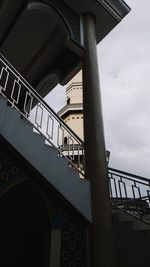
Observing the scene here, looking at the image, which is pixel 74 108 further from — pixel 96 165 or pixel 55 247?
pixel 55 247

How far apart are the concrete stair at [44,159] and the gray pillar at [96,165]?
0.57 ft

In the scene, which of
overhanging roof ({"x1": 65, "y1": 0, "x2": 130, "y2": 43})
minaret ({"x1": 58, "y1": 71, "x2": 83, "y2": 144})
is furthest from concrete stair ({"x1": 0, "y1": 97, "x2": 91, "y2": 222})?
minaret ({"x1": 58, "y1": 71, "x2": 83, "y2": 144})

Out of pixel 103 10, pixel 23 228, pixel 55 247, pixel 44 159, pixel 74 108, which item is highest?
pixel 74 108

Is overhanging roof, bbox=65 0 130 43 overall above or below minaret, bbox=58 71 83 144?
below

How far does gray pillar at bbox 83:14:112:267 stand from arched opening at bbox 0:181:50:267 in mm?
806

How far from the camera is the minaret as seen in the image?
19203 mm

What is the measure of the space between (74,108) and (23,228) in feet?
49.9

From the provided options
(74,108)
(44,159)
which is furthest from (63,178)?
(74,108)

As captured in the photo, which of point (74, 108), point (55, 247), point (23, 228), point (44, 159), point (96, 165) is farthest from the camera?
point (74, 108)

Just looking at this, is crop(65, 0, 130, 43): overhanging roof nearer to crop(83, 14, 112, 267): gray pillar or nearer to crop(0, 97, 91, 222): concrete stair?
crop(83, 14, 112, 267): gray pillar

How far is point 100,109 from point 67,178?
1.82 metres

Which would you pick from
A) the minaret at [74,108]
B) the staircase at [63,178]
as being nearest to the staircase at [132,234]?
the staircase at [63,178]

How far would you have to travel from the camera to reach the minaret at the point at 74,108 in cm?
1920

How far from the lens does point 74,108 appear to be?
761 inches
